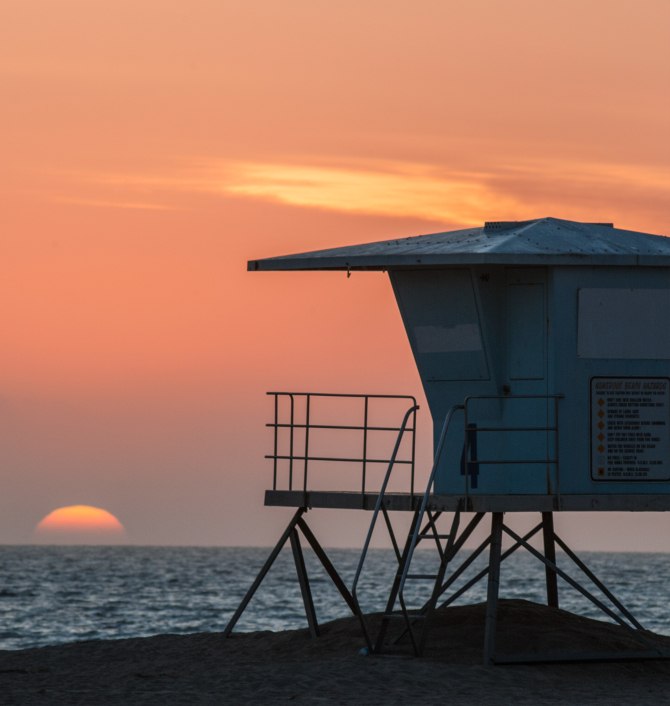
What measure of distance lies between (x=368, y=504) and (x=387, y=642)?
2.06 m

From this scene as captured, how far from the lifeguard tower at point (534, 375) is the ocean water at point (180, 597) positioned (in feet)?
105

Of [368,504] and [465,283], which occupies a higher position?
[465,283]

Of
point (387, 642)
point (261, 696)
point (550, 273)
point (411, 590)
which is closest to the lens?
point (261, 696)

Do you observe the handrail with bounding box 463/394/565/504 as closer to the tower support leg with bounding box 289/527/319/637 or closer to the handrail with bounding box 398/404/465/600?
the handrail with bounding box 398/404/465/600

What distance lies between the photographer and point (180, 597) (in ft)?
266

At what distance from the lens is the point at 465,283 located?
73.6ft

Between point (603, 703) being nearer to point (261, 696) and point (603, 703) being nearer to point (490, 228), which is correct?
point (261, 696)

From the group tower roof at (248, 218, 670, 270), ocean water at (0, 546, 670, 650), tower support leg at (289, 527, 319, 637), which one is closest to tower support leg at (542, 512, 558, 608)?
tower support leg at (289, 527, 319, 637)

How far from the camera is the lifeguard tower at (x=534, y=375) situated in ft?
71.9

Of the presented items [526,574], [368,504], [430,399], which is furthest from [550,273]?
[526,574]

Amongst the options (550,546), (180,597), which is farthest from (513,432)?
(180,597)

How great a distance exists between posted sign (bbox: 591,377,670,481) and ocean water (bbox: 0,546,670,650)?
1308 inches

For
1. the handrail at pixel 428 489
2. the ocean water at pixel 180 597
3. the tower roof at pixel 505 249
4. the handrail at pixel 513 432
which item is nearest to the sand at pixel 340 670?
the handrail at pixel 428 489

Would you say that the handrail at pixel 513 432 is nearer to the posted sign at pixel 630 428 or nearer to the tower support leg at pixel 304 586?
the posted sign at pixel 630 428
